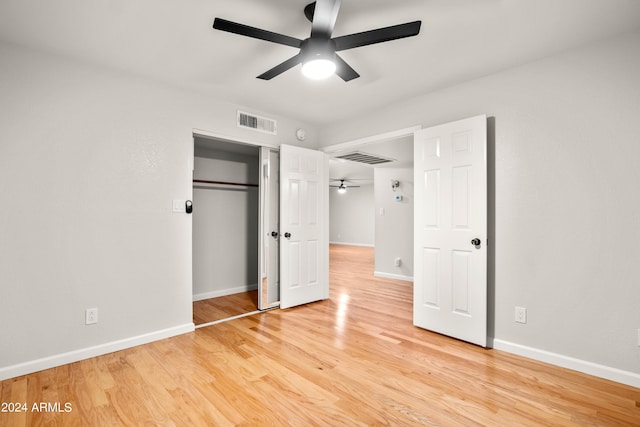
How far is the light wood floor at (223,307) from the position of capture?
3656 mm

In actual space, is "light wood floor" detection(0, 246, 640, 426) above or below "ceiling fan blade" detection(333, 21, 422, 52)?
below

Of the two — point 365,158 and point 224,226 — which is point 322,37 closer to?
point 224,226

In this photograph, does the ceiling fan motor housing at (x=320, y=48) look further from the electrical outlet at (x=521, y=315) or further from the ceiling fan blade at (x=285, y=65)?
the electrical outlet at (x=521, y=315)

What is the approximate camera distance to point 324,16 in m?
1.74

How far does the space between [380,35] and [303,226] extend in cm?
266

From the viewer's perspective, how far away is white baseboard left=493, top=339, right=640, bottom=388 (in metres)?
2.18

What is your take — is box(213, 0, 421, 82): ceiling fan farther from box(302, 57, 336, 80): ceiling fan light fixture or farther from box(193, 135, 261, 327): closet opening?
box(193, 135, 261, 327): closet opening

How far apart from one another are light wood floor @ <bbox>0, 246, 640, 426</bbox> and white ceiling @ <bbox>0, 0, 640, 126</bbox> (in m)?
2.54

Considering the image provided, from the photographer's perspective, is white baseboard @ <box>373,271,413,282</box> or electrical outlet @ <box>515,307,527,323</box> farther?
white baseboard @ <box>373,271,413,282</box>

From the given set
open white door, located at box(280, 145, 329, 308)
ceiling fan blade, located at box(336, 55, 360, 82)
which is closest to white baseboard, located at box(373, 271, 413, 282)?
open white door, located at box(280, 145, 329, 308)

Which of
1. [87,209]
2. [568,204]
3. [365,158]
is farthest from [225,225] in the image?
[568,204]

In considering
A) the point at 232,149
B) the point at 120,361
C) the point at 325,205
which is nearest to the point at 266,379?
the point at 120,361

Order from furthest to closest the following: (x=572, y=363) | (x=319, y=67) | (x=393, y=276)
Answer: (x=393, y=276), (x=572, y=363), (x=319, y=67)

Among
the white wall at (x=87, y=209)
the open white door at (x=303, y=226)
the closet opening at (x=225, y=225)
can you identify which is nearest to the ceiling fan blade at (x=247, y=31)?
the white wall at (x=87, y=209)
